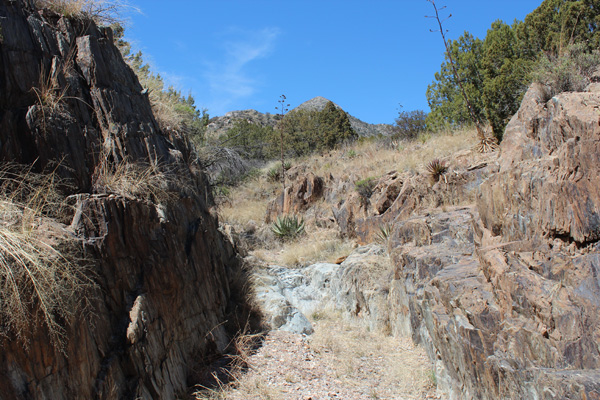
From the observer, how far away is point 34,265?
3.78m

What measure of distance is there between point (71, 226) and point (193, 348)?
8.74 ft

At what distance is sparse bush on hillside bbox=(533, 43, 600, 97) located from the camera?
873cm

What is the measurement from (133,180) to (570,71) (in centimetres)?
875

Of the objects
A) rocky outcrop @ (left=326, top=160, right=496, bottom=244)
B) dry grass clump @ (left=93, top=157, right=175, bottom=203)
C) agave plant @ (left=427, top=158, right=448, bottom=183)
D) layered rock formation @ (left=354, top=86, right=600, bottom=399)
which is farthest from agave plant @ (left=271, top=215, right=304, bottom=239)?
layered rock formation @ (left=354, top=86, right=600, bottom=399)

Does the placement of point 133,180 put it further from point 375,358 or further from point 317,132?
point 317,132

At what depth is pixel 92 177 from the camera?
5.59 m

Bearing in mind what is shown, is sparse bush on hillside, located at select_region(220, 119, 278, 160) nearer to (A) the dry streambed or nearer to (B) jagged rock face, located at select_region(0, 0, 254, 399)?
(A) the dry streambed

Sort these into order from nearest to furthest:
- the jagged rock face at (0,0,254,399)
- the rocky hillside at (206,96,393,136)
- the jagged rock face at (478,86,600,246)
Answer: the jagged rock face at (478,86,600,246), the jagged rock face at (0,0,254,399), the rocky hillside at (206,96,393,136)

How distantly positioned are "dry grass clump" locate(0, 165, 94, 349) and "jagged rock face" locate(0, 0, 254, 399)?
0.14m

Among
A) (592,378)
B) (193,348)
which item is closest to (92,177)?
(193,348)

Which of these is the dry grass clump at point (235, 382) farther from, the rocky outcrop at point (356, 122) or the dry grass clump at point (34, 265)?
the rocky outcrop at point (356, 122)

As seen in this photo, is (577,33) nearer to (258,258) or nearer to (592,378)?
(258,258)

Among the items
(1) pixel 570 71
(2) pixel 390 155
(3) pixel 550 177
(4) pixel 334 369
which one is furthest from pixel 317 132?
(3) pixel 550 177

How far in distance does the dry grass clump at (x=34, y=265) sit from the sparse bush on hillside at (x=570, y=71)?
842 centimetres
